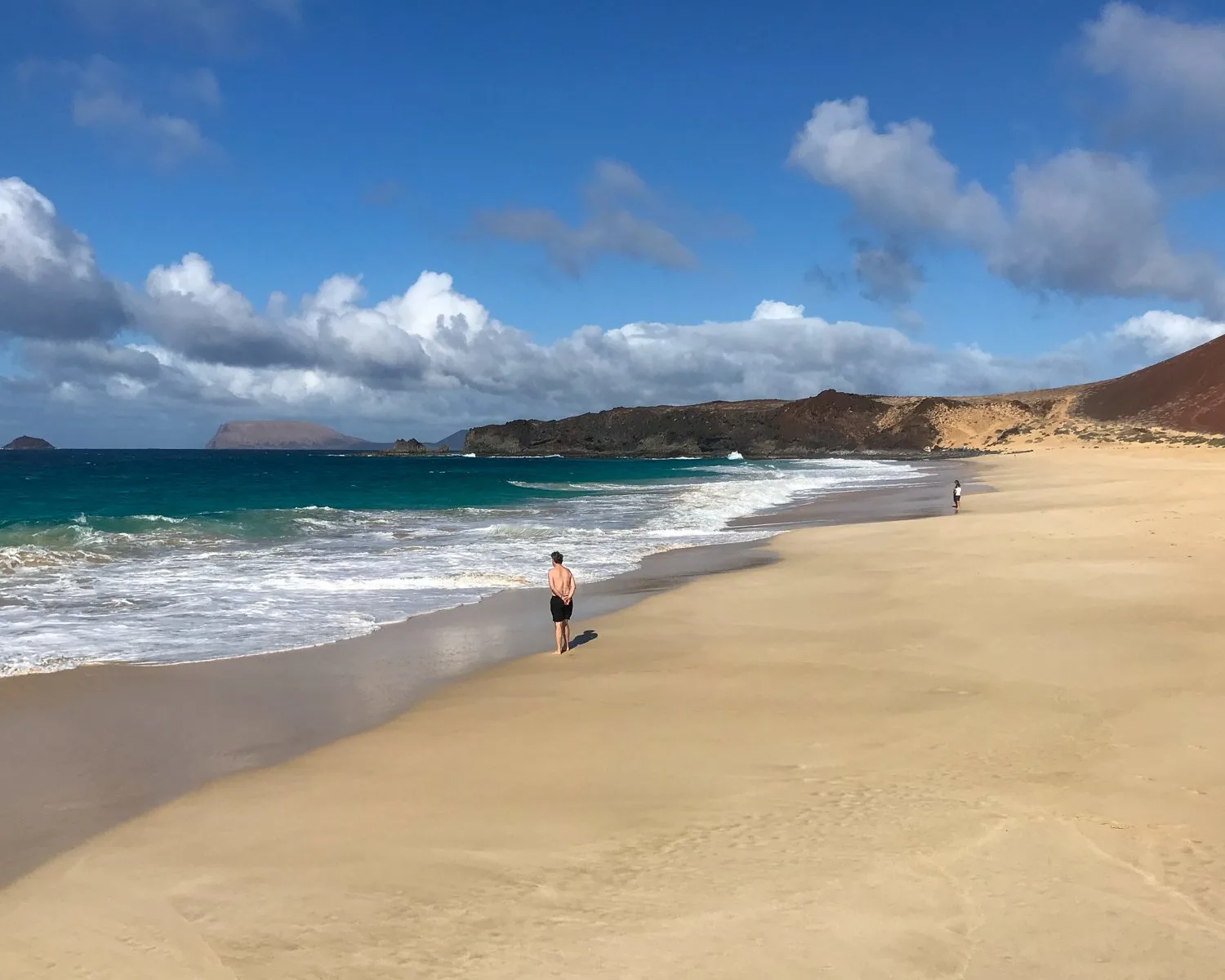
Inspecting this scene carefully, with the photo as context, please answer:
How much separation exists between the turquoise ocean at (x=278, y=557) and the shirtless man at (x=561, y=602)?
3.28 metres

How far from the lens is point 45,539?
2597 cm

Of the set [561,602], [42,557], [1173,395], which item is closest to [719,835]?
[561,602]

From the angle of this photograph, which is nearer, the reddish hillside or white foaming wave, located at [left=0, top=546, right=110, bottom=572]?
white foaming wave, located at [left=0, top=546, right=110, bottom=572]

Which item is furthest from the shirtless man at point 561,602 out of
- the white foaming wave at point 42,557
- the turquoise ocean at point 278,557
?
the white foaming wave at point 42,557

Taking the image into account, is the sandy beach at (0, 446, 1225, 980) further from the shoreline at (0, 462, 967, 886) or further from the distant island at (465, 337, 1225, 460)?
the distant island at (465, 337, 1225, 460)

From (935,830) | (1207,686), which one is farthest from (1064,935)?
(1207,686)

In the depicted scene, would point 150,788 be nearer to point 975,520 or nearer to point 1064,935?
point 1064,935

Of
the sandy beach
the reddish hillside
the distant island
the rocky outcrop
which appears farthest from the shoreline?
the rocky outcrop

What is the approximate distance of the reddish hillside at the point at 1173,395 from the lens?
118375 mm

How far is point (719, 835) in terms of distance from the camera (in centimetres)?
507

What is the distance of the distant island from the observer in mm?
125125

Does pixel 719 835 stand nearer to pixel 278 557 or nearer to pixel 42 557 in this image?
pixel 278 557

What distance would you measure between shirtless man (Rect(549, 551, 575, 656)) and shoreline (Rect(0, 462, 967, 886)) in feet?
1.80

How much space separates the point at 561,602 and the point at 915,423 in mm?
157741
